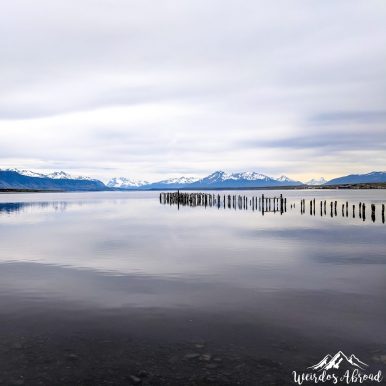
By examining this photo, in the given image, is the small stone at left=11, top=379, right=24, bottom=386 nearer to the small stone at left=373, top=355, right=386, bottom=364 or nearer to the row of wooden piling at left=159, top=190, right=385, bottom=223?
the small stone at left=373, top=355, right=386, bottom=364

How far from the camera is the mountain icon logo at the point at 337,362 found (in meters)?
8.81

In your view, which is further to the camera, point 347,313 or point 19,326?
point 347,313

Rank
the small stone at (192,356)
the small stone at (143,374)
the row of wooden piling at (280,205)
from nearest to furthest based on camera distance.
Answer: the small stone at (143,374), the small stone at (192,356), the row of wooden piling at (280,205)

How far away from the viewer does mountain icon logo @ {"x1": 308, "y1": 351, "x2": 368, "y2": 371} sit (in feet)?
28.9

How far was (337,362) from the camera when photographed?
9023 mm

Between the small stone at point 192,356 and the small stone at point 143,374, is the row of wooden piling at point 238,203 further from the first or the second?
the small stone at point 143,374

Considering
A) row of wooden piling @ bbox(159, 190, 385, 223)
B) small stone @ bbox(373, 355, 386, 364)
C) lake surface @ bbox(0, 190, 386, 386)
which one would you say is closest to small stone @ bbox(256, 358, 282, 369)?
lake surface @ bbox(0, 190, 386, 386)

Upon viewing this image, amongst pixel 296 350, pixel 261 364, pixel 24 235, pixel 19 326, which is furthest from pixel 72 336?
pixel 24 235

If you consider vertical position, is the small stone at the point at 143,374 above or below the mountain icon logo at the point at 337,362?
below

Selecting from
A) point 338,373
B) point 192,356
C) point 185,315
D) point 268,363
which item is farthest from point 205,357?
point 185,315

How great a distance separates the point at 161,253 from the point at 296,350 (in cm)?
1670

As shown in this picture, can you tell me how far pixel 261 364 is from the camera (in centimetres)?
893

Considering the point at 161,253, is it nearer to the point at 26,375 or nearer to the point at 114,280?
the point at 114,280

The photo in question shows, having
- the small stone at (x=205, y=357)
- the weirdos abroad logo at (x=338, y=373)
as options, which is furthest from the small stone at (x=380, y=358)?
the small stone at (x=205, y=357)
